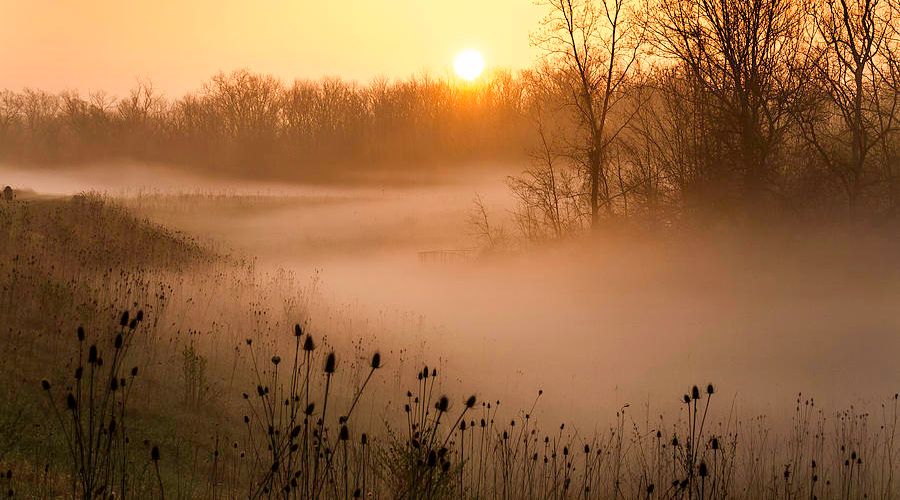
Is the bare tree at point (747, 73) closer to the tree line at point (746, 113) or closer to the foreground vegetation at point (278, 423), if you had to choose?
the tree line at point (746, 113)

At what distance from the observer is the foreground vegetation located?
7.32 meters

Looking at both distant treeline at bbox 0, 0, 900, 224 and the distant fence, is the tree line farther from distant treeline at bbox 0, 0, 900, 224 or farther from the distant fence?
the distant fence

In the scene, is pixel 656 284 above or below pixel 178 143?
below

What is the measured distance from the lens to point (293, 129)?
260 feet

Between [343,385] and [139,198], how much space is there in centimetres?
3494

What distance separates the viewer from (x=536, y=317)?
26.6 metres

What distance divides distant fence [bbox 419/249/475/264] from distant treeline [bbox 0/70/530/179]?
96.8ft

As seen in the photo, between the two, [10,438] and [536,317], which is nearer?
[10,438]

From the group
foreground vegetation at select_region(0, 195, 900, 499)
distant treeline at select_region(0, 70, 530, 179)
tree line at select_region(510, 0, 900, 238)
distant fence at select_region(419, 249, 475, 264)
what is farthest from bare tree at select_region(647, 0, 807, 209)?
distant treeline at select_region(0, 70, 530, 179)

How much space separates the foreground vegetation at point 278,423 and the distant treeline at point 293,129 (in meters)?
49.5

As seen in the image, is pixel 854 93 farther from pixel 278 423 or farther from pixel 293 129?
pixel 293 129

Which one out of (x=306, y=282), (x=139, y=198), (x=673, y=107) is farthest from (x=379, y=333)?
(x=139, y=198)

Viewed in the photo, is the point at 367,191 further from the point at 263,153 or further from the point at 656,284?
the point at 656,284

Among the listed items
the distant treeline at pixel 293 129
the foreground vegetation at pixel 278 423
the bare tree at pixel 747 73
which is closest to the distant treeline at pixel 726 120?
the bare tree at pixel 747 73
